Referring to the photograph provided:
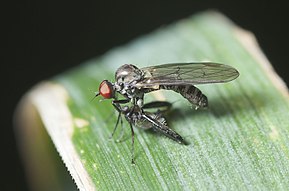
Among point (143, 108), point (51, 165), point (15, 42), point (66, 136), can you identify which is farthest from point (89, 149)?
point (15, 42)

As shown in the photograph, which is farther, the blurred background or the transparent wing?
the blurred background

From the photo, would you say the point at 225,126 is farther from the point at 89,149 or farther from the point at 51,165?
the point at 51,165

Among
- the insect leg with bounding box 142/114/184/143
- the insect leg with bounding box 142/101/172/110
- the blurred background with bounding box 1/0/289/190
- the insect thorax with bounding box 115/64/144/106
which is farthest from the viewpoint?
the blurred background with bounding box 1/0/289/190

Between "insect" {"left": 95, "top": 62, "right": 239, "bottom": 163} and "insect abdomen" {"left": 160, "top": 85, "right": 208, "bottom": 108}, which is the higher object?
"insect" {"left": 95, "top": 62, "right": 239, "bottom": 163}

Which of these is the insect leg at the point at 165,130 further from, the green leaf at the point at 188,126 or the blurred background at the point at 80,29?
the blurred background at the point at 80,29

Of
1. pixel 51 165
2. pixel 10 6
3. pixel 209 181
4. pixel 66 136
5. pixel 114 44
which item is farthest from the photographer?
pixel 114 44

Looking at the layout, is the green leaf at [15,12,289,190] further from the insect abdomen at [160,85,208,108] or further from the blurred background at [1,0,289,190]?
the blurred background at [1,0,289,190]

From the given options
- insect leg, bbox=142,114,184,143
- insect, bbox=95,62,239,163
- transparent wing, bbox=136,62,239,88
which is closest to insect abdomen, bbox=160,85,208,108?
insect, bbox=95,62,239,163
